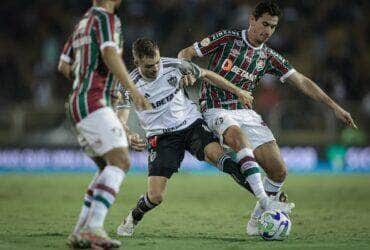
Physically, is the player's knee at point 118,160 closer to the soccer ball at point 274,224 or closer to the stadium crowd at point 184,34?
the soccer ball at point 274,224

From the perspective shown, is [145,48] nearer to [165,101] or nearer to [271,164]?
[165,101]

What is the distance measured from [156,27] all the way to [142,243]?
46.1 feet

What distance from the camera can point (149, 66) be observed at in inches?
311

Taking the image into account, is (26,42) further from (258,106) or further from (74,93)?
(74,93)

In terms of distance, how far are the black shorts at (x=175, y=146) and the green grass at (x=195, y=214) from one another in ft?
2.35

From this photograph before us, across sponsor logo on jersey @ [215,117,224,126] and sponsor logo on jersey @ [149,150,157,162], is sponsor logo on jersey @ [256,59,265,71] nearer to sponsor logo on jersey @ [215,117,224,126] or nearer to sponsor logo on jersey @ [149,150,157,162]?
sponsor logo on jersey @ [215,117,224,126]

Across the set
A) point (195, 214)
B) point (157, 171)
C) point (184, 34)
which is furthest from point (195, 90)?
point (157, 171)

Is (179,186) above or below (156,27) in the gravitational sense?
below

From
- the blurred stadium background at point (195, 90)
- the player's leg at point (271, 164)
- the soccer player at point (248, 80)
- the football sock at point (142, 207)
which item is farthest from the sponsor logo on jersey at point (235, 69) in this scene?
the blurred stadium background at point (195, 90)

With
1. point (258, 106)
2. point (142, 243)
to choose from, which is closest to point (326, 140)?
point (258, 106)

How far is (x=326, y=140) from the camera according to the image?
63.6 ft

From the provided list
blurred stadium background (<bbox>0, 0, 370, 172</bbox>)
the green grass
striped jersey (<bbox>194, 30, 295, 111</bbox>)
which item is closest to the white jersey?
striped jersey (<bbox>194, 30, 295, 111</bbox>)

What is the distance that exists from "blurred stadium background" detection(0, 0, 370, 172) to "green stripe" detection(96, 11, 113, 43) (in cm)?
1208

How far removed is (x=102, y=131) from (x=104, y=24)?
89 centimetres
